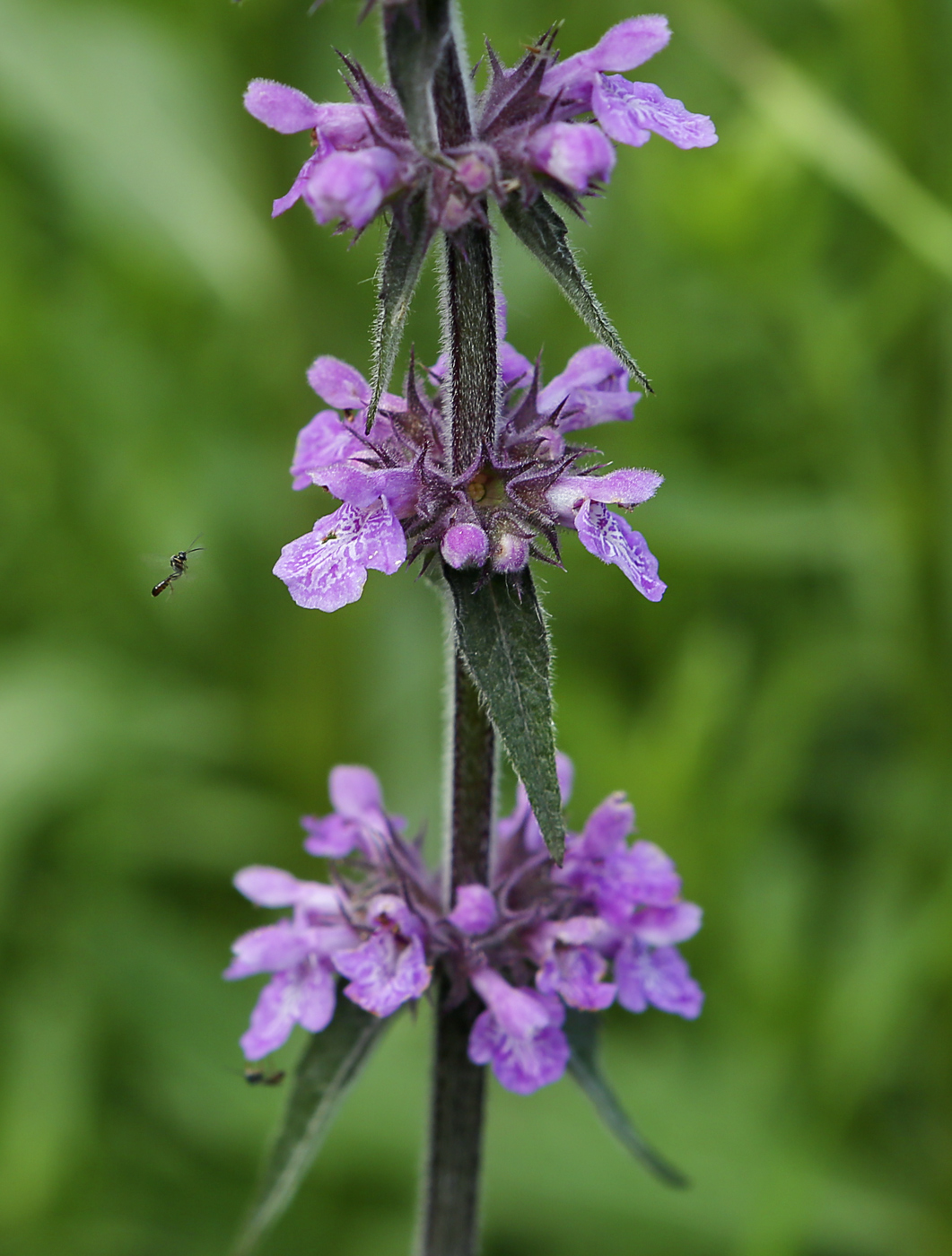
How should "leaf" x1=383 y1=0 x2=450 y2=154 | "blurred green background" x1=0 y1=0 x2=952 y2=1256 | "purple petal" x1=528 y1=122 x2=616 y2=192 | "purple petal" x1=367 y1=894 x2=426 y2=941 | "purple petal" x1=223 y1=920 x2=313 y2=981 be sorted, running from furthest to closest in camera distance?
"blurred green background" x1=0 y1=0 x2=952 y2=1256 → "purple petal" x1=223 y1=920 x2=313 y2=981 → "purple petal" x1=367 y1=894 x2=426 y2=941 → "purple petal" x1=528 y1=122 x2=616 y2=192 → "leaf" x1=383 y1=0 x2=450 y2=154

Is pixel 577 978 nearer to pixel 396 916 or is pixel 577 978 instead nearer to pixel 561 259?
pixel 396 916

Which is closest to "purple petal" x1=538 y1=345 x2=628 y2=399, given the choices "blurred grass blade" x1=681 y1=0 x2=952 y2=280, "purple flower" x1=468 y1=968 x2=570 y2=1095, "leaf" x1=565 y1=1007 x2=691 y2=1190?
"purple flower" x1=468 y1=968 x2=570 y2=1095

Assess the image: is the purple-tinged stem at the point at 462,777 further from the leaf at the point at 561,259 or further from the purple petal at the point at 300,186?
the purple petal at the point at 300,186

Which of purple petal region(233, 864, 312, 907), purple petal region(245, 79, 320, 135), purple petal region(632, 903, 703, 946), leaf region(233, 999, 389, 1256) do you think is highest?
purple petal region(245, 79, 320, 135)

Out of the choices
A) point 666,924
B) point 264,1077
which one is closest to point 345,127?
point 666,924

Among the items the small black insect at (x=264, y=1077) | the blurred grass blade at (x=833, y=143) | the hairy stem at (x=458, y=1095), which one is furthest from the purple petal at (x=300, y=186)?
the blurred grass blade at (x=833, y=143)

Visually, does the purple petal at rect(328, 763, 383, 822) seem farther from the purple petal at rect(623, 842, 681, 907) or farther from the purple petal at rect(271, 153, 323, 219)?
the purple petal at rect(271, 153, 323, 219)

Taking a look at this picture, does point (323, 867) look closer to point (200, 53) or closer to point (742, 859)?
point (742, 859)
